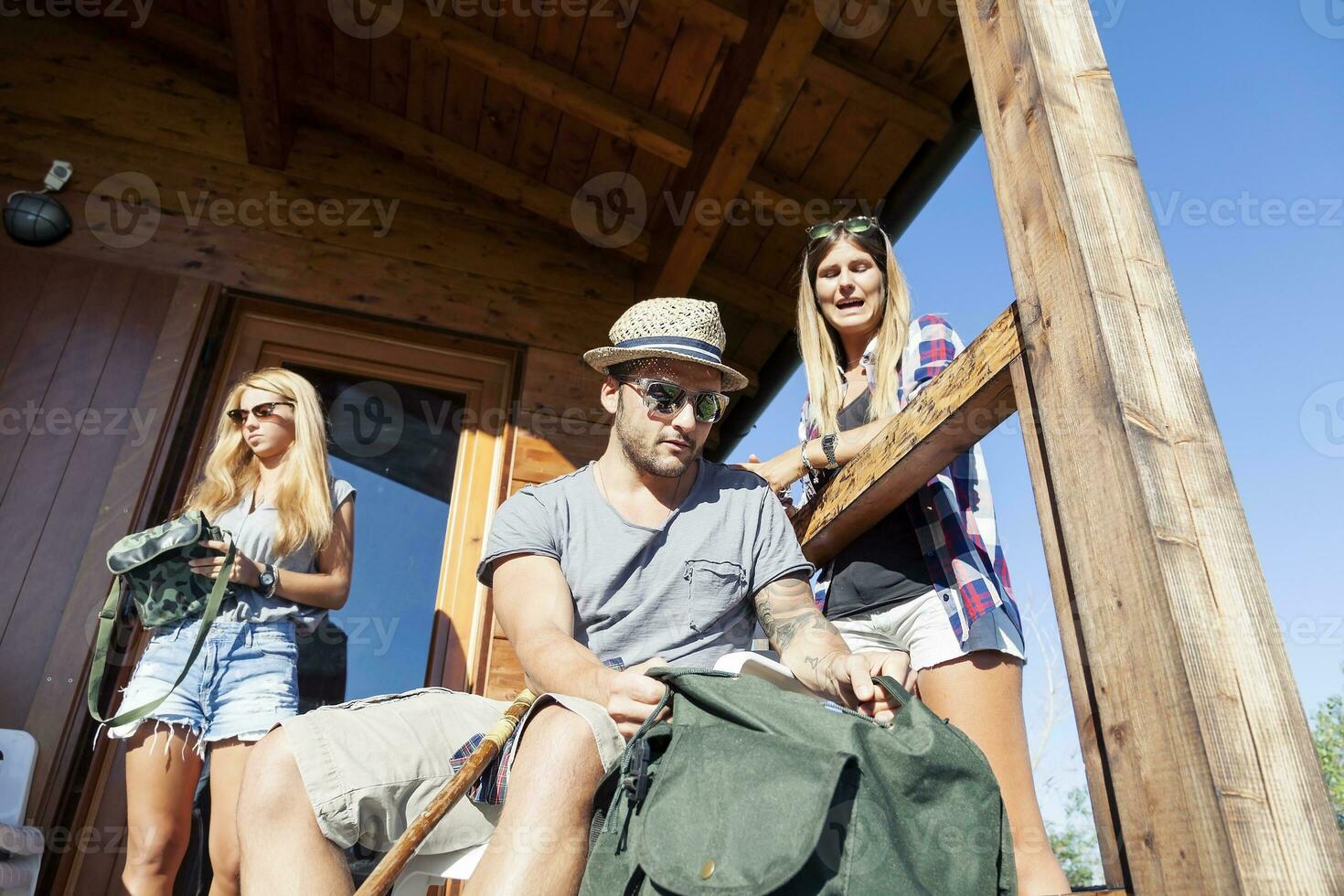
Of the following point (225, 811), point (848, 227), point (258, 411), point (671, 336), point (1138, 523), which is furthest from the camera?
point (258, 411)

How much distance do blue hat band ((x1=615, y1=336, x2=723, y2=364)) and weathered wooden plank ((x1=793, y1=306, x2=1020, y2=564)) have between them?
0.42 metres

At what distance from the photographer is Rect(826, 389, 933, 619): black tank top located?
2100 millimetres

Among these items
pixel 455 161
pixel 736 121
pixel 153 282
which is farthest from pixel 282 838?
pixel 455 161

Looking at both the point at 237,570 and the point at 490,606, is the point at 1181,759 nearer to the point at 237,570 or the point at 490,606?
the point at 237,570

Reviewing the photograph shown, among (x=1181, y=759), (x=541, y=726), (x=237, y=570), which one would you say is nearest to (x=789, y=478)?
(x=541, y=726)

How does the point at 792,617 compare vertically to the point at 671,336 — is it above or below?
below

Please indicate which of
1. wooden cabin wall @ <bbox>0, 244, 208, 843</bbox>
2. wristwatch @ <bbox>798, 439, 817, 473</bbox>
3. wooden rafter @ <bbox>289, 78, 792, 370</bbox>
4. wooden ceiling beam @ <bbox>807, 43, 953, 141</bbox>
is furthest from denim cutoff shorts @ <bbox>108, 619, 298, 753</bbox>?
wooden ceiling beam @ <bbox>807, 43, 953, 141</bbox>

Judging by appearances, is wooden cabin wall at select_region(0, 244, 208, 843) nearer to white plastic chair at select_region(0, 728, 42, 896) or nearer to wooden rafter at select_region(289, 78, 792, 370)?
white plastic chair at select_region(0, 728, 42, 896)

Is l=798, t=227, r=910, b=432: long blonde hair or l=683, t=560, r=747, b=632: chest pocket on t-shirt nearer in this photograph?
l=683, t=560, r=747, b=632: chest pocket on t-shirt

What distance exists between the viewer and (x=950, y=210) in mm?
4020

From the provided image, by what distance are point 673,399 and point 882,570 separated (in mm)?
616

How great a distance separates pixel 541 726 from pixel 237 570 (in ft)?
4.81

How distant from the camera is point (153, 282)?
12.9 ft

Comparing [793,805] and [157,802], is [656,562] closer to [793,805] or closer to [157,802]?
[793,805]
